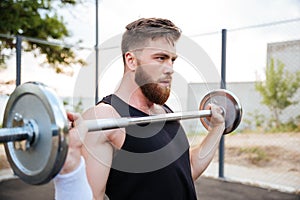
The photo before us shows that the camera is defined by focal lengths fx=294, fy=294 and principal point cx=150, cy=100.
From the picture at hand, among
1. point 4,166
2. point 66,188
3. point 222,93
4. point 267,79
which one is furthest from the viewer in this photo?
point 4,166

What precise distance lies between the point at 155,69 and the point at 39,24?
3.91 metres

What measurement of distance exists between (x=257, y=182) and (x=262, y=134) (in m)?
0.72

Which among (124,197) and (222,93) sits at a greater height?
(222,93)

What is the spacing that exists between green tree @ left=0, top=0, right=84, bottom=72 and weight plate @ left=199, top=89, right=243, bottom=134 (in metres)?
2.80

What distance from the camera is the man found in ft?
2.52

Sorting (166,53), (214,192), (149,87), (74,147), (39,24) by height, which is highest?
(39,24)

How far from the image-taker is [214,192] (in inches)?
102

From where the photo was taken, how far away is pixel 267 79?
304 centimetres

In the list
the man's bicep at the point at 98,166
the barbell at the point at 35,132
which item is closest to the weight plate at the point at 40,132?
the barbell at the point at 35,132

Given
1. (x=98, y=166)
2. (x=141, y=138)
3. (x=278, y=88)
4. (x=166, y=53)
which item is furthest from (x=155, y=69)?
(x=278, y=88)

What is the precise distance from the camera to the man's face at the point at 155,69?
0.87 metres

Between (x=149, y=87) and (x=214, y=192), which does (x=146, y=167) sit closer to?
(x=149, y=87)

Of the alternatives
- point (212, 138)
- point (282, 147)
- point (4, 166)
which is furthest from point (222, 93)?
point (4, 166)

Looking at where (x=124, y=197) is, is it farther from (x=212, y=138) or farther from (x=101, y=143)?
(x=212, y=138)
